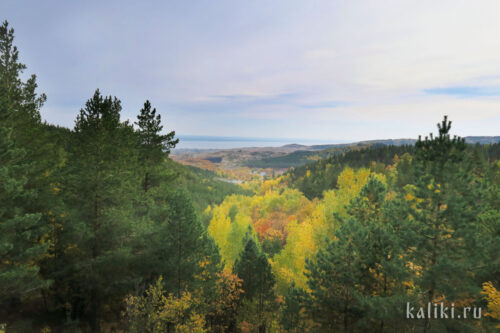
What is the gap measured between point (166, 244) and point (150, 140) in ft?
26.3

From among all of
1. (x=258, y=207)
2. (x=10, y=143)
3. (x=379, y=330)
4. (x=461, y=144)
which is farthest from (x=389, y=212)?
(x=258, y=207)

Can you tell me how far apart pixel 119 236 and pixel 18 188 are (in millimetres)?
5848

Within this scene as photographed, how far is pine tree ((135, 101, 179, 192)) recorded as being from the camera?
18219 mm

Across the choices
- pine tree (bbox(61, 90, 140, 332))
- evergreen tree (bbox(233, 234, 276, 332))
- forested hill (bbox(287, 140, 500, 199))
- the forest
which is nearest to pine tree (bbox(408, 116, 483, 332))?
the forest

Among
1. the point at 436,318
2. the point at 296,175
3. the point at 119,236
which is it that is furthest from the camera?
the point at 296,175

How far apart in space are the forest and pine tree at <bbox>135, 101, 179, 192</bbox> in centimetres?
8

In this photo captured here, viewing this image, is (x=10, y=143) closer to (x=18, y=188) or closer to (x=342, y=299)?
(x=18, y=188)

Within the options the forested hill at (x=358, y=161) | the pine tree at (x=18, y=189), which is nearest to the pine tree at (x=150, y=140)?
the pine tree at (x=18, y=189)

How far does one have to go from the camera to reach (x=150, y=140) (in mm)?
18750

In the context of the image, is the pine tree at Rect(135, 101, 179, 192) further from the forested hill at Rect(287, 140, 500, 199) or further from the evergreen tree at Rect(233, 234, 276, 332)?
the forested hill at Rect(287, 140, 500, 199)

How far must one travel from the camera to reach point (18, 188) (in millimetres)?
10727

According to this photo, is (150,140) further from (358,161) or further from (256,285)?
(358,161)

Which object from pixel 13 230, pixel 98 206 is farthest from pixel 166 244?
pixel 13 230

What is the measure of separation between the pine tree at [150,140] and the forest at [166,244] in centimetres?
8
